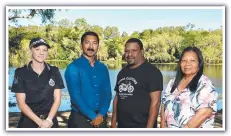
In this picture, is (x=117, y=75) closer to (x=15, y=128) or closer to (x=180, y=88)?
(x=180, y=88)

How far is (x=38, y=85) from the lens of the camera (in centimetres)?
450

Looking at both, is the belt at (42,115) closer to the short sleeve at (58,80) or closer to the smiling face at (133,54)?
the short sleeve at (58,80)

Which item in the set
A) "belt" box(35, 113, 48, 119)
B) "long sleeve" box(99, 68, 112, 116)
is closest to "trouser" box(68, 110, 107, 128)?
"long sleeve" box(99, 68, 112, 116)

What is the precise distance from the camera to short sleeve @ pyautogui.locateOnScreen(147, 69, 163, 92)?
4.32 m

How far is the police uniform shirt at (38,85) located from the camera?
4473 millimetres

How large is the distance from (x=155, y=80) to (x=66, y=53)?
3.66 ft

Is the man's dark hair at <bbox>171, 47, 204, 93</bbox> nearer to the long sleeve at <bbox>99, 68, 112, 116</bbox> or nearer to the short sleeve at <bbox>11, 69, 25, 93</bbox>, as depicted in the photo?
the long sleeve at <bbox>99, 68, 112, 116</bbox>

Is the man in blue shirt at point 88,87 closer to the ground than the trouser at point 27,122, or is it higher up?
higher up

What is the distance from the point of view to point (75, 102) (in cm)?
443

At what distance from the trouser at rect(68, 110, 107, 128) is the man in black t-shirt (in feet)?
0.93

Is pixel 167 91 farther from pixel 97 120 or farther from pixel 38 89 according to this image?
pixel 38 89

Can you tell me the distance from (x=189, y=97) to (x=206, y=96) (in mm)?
185

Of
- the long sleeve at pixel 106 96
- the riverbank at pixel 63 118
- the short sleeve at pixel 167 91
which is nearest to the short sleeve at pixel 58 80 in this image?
the riverbank at pixel 63 118

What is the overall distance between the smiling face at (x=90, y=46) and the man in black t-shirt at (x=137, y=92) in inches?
14.6
